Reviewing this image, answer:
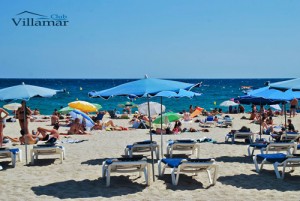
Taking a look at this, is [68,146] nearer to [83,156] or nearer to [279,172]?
[83,156]

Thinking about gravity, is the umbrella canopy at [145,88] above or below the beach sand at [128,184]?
above

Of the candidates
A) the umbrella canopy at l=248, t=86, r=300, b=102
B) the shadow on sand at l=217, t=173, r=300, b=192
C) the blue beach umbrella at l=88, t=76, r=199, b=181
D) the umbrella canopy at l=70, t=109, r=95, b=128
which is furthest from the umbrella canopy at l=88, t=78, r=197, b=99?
the umbrella canopy at l=70, t=109, r=95, b=128

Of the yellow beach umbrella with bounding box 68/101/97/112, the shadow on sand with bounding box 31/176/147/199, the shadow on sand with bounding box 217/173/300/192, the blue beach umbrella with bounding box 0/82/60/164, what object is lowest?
the shadow on sand with bounding box 217/173/300/192

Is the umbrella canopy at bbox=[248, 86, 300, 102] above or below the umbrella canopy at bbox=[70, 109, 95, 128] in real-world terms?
above

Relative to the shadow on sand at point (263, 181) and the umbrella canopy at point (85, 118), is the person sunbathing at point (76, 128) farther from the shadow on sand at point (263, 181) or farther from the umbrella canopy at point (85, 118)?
the shadow on sand at point (263, 181)

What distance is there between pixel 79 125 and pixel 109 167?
975 centimetres

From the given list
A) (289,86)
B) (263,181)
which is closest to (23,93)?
(263,181)

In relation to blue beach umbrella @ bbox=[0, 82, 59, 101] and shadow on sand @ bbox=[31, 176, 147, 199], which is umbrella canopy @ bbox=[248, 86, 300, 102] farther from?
blue beach umbrella @ bbox=[0, 82, 59, 101]

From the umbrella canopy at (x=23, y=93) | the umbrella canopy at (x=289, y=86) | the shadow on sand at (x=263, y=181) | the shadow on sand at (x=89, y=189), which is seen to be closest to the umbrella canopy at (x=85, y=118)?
the umbrella canopy at (x=23, y=93)

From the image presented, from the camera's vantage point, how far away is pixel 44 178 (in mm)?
8180

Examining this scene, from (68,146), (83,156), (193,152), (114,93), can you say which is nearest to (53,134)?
(68,146)

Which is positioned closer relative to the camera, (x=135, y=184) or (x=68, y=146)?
(x=135, y=184)

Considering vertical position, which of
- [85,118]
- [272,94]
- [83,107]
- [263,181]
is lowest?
[263,181]

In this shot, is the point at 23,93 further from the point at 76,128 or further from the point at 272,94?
the point at 76,128
